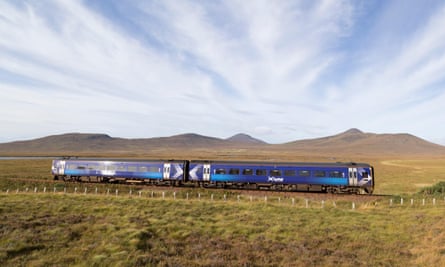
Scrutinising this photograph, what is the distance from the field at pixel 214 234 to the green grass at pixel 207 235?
5cm

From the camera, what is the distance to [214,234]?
A: 52.5 ft

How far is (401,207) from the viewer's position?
25.3 m

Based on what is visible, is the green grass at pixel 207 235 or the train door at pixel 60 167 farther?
the train door at pixel 60 167

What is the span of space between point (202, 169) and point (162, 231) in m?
19.8

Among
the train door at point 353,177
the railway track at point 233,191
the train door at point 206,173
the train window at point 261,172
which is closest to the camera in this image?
the railway track at point 233,191

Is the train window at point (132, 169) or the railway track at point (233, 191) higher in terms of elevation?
the train window at point (132, 169)

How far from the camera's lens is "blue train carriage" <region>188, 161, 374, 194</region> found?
31047 mm

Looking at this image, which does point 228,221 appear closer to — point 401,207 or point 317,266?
point 317,266

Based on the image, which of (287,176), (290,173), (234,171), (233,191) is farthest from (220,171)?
(290,173)

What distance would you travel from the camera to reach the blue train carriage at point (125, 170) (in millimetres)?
36844

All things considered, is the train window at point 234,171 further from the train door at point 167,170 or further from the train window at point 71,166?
the train window at point 71,166

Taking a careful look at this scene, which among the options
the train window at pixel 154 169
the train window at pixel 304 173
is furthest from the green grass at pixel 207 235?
the train window at pixel 154 169

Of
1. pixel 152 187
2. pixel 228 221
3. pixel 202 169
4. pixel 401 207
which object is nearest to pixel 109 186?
pixel 152 187

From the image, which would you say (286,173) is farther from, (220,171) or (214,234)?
(214,234)
